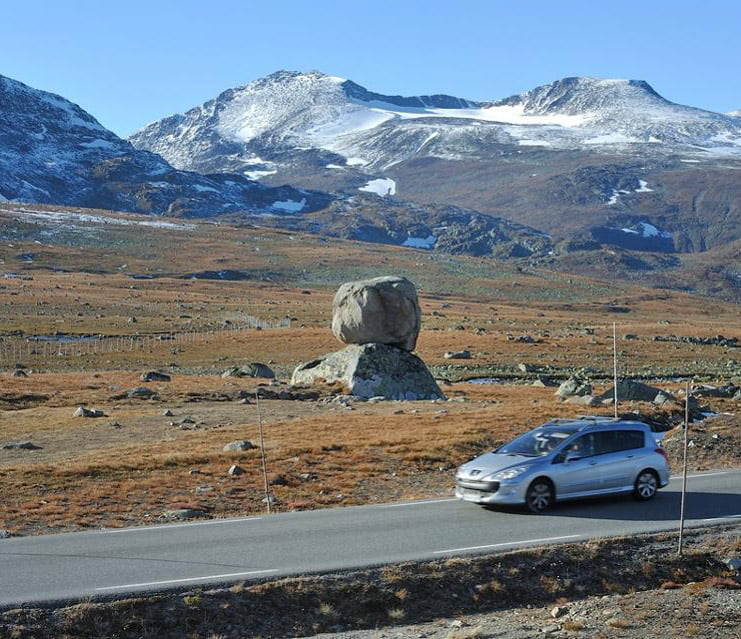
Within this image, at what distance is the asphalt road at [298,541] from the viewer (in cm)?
1614

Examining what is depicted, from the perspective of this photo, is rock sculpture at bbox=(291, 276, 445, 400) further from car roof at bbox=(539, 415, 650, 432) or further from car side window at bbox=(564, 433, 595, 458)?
car side window at bbox=(564, 433, 595, 458)

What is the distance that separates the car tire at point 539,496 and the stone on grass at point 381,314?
1256 inches

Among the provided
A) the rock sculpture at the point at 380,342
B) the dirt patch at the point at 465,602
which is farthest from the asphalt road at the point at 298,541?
the rock sculpture at the point at 380,342

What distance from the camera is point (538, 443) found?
22141 millimetres

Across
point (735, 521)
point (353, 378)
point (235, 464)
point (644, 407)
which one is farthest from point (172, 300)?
point (735, 521)

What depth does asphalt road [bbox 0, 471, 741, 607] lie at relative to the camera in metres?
16.1

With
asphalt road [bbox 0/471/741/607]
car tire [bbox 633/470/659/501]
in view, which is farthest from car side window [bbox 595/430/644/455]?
asphalt road [bbox 0/471/741/607]

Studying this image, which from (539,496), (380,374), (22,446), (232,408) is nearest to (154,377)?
(380,374)

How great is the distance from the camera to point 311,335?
95.5 meters

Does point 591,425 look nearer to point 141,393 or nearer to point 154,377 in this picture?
point 141,393

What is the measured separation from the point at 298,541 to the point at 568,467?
20.6 ft

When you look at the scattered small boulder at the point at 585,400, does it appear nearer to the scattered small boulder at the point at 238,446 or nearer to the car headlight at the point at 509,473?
the scattered small boulder at the point at 238,446

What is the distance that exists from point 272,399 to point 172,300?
91.1 metres

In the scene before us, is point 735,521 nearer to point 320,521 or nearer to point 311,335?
point 320,521
